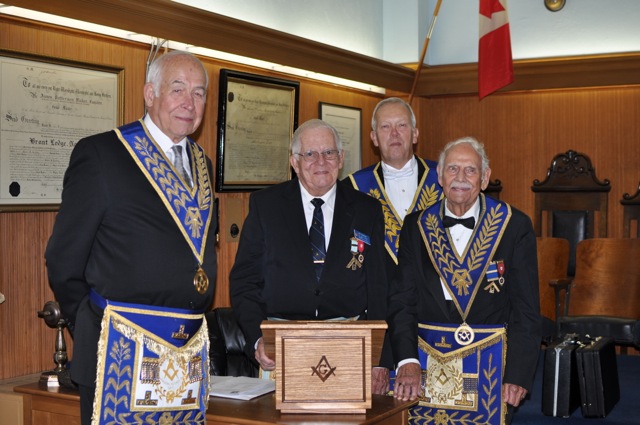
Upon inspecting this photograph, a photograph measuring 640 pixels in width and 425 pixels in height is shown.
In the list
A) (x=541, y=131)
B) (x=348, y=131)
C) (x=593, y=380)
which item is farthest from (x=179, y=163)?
(x=541, y=131)

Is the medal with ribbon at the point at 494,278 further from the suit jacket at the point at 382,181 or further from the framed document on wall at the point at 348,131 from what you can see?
the framed document on wall at the point at 348,131

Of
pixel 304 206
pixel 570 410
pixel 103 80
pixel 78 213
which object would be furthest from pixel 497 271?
pixel 103 80

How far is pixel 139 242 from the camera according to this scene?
2777 mm

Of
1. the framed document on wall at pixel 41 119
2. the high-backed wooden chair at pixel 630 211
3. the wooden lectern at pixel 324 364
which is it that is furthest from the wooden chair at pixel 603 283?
the wooden lectern at pixel 324 364

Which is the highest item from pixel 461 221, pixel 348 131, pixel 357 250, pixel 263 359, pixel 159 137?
pixel 348 131

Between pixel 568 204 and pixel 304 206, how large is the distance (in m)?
5.17

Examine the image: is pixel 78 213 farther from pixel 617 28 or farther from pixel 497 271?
pixel 617 28

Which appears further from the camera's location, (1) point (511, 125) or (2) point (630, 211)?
(1) point (511, 125)

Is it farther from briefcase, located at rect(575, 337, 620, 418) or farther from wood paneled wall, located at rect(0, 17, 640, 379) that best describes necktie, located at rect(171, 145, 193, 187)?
briefcase, located at rect(575, 337, 620, 418)

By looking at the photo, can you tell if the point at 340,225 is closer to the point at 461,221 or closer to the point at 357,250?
the point at 357,250

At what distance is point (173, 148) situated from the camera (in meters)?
3.00

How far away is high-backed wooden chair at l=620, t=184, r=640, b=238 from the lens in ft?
26.1

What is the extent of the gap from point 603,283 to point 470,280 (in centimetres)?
422

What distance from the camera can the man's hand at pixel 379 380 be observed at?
134 inches
